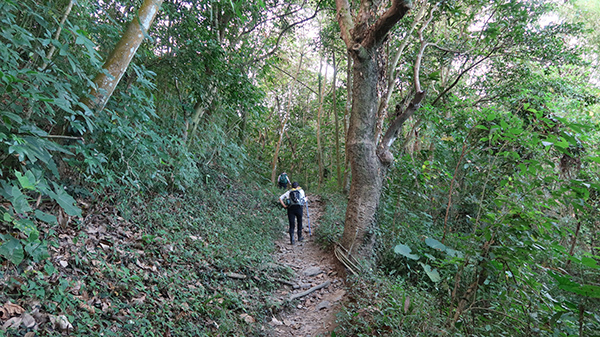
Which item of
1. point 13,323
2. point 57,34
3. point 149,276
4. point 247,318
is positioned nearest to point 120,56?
point 57,34

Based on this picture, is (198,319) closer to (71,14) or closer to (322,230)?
(71,14)

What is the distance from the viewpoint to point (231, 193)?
9680 mm

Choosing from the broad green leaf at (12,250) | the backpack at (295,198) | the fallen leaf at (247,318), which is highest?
the backpack at (295,198)

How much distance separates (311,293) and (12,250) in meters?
4.28

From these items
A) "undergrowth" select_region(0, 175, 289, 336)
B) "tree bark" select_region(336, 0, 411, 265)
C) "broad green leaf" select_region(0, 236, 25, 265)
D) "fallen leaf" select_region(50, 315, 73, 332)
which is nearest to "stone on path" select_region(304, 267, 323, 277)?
"undergrowth" select_region(0, 175, 289, 336)

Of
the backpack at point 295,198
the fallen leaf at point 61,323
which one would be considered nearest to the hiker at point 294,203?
the backpack at point 295,198

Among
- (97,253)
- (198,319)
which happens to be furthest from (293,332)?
(97,253)

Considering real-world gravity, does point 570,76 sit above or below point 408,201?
above

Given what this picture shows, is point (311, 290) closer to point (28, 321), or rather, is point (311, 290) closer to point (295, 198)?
point (295, 198)

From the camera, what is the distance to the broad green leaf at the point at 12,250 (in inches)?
90.4

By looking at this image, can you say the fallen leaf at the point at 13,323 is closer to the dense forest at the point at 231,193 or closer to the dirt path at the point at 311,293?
the dense forest at the point at 231,193

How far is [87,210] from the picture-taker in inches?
161

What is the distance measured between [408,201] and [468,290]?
4.13m

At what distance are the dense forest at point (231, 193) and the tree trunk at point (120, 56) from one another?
2 cm
